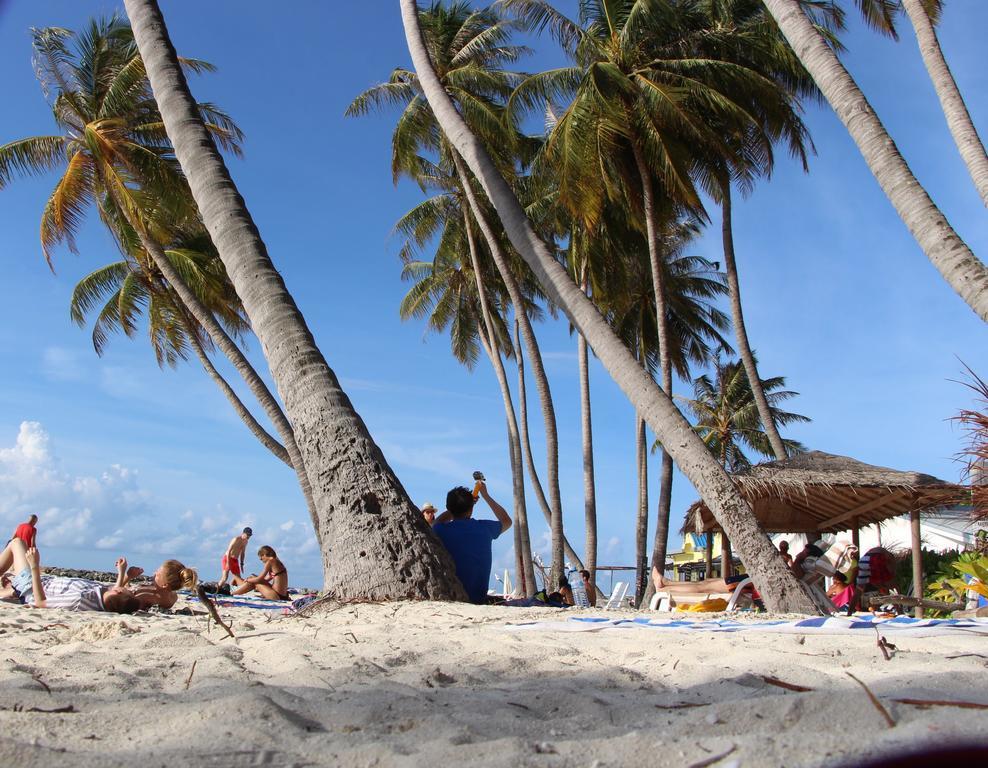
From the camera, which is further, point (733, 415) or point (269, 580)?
point (733, 415)

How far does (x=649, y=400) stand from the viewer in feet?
20.9

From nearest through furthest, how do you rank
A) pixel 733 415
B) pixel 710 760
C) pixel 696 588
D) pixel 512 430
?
1. pixel 710 760
2. pixel 696 588
3. pixel 512 430
4. pixel 733 415

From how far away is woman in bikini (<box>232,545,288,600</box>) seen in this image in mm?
9445

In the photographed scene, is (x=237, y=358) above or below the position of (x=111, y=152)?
below

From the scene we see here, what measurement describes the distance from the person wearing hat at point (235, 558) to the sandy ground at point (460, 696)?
9222 millimetres

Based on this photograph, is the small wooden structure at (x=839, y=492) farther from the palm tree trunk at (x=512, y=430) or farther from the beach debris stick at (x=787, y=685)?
the beach debris stick at (x=787, y=685)

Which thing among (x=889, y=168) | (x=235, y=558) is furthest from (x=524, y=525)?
(x=889, y=168)

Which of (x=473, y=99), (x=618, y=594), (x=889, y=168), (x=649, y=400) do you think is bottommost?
(x=618, y=594)

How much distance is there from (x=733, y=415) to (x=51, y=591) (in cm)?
2702

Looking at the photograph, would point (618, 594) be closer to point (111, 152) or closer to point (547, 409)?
point (547, 409)

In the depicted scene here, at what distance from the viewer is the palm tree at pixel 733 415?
1187 inches

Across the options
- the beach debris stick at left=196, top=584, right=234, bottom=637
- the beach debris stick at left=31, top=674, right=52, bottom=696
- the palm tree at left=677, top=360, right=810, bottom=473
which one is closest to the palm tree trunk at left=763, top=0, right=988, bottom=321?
the beach debris stick at left=196, top=584, right=234, bottom=637

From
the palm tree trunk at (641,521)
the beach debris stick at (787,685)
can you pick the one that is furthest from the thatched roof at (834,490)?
the beach debris stick at (787,685)

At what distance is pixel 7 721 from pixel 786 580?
4970 mm
